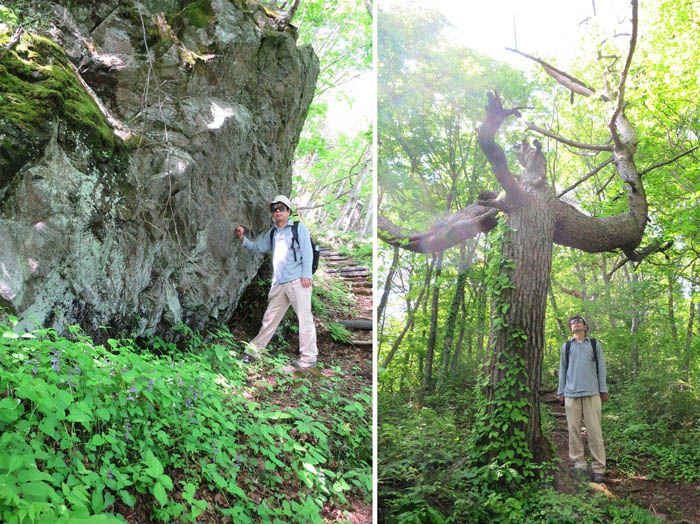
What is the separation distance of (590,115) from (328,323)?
109 inches

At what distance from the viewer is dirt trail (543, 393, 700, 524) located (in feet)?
7.41

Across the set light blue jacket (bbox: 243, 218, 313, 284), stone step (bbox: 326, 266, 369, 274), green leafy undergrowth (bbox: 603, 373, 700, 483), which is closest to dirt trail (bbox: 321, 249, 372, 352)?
stone step (bbox: 326, 266, 369, 274)

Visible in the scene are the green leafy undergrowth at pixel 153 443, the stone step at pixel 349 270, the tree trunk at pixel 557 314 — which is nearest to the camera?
the green leafy undergrowth at pixel 153 443

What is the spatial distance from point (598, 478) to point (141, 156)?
10.5 ft

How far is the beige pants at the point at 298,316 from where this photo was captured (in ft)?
12.0

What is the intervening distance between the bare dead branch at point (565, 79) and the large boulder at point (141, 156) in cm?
215

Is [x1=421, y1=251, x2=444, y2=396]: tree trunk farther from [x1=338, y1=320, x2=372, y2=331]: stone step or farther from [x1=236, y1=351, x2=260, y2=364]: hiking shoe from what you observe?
[x1=338, y1=320, x2=372, y2=331]: stone step

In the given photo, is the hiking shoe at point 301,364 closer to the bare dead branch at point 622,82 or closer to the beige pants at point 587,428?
the beige pants at point 587,428

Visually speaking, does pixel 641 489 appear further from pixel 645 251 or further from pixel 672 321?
pixel 645 251

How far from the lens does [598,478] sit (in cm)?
243

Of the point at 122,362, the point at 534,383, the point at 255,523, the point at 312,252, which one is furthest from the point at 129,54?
the point at 534,383

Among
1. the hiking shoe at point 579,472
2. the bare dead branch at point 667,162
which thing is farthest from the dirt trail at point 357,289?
the bare dead branch at point 667,162

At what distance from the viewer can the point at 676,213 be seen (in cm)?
265

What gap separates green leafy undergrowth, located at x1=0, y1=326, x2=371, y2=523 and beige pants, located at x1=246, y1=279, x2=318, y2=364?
72cm
